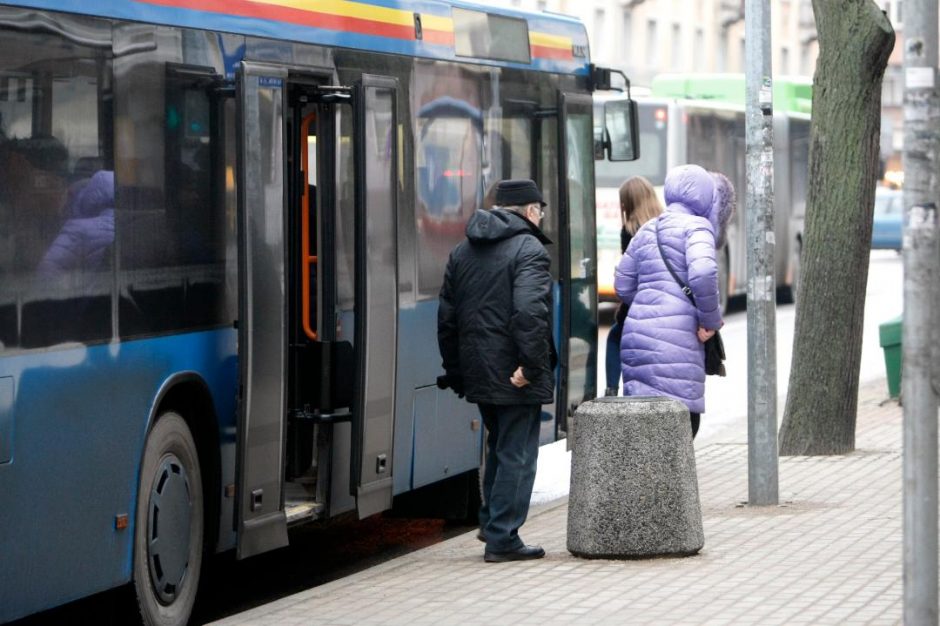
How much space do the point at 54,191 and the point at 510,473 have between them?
3135mm

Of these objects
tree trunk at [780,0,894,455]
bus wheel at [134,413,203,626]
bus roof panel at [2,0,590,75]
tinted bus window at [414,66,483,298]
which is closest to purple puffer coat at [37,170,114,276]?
bus roof panel at [2,0,590,75]

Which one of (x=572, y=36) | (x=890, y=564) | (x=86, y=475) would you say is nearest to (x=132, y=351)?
(x=86, y=475)

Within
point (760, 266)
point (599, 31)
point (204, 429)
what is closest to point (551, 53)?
point (760, 266)

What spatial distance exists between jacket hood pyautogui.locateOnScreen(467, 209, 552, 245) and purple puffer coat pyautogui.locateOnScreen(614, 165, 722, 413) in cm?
126

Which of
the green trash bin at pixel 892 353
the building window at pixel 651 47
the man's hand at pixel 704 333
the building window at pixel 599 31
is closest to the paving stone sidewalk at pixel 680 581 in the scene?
the man's hand at pixel 704 333

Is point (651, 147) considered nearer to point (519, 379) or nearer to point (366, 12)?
point (366, 12)

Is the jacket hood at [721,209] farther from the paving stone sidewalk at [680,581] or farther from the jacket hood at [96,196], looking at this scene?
the jacket hood at [96,196]

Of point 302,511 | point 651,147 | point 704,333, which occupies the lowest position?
point 302,511

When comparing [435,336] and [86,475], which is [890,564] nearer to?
[435,336]

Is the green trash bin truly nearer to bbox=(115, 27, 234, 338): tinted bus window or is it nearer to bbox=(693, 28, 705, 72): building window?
bbox=(115, 27, 234, 338): tinted bus window

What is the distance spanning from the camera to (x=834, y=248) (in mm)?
13570

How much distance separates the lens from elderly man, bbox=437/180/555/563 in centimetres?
927

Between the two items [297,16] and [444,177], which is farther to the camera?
[444,177]

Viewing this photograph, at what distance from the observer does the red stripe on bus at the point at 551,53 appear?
1223cm
